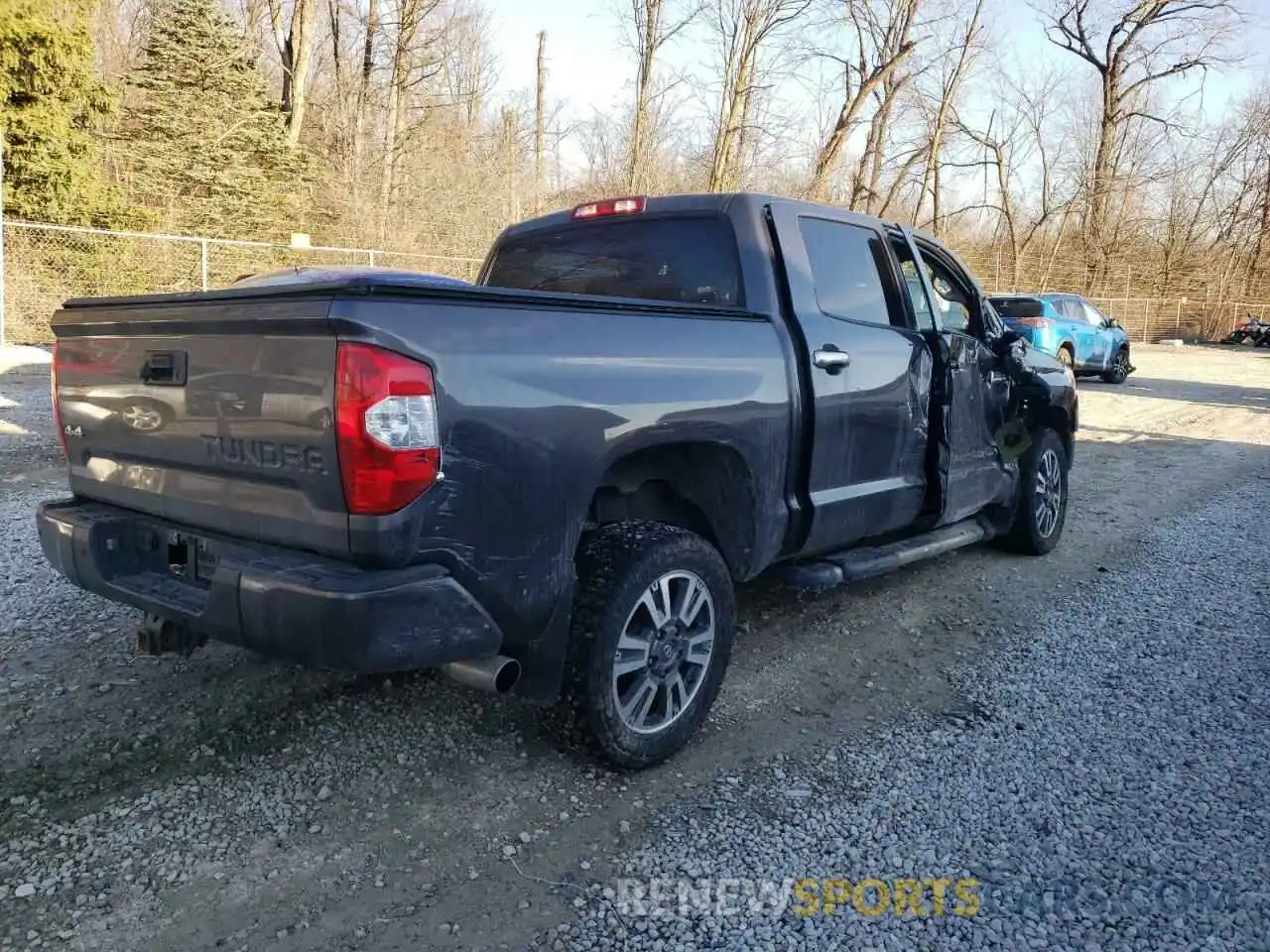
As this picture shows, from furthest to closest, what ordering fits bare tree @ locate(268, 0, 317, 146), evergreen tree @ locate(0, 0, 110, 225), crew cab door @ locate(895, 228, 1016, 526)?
bare tree @ locate(268, 0, 317, 146) → evergreen tree @ locate(0, 0, 110, 225) → crew cab door @ locate(895, 228, 1016, 526)

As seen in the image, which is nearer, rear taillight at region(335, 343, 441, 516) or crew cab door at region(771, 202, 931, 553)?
rear taillight at region(335, 343, 441, 516)

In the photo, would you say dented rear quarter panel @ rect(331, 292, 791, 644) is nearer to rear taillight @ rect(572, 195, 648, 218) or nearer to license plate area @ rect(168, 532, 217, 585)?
license plate area @ rect(168, 532, 217, 585)

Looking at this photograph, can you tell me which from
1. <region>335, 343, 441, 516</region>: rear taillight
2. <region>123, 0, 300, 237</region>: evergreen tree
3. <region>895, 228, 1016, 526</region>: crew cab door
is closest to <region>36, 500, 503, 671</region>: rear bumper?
<region>335, 343, 441, 516</region>: rear taillight

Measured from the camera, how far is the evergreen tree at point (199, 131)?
20422 millimetres

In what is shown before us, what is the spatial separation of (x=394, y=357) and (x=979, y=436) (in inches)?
152

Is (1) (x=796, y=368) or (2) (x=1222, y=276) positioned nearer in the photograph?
(1) (x=796, y=368)

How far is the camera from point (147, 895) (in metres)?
2.47

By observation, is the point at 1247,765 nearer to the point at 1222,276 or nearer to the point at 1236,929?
the point at 1236,929

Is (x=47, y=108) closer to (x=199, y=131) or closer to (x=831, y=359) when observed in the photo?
(x=199, y=131)

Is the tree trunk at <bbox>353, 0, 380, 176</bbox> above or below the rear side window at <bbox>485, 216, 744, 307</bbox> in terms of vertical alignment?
above

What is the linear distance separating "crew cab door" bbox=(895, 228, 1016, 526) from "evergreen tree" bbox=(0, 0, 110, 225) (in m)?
18.1

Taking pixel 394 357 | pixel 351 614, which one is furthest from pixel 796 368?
pixel 351 614

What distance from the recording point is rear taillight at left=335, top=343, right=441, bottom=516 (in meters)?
2.38

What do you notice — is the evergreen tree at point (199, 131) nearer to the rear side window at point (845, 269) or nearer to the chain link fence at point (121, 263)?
the chain link fence at point (121, 263)
